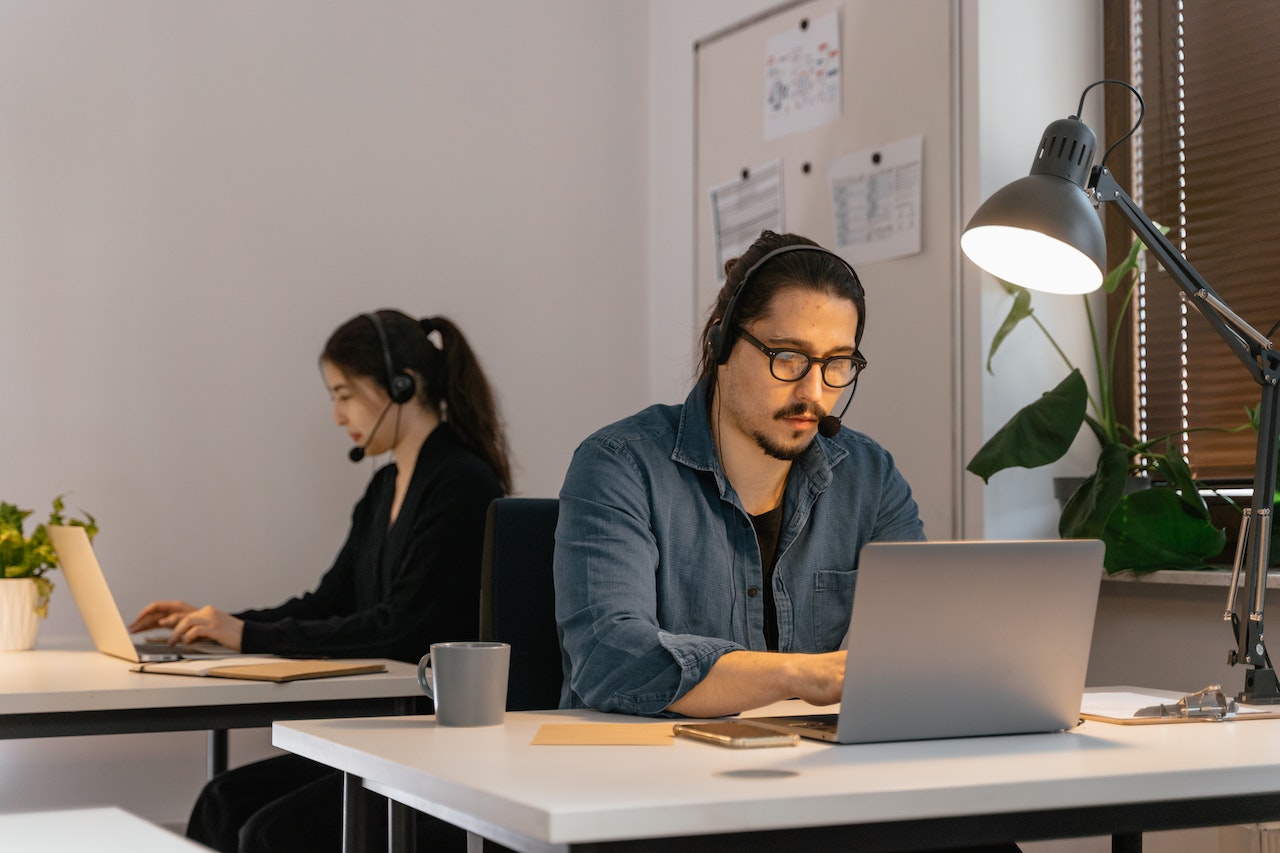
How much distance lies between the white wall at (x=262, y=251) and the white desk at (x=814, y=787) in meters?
1.90

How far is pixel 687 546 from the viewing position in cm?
175

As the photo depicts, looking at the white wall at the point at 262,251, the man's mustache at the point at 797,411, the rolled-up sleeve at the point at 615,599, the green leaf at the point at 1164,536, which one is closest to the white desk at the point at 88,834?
the rolled-up sleeve at the point at 615,599

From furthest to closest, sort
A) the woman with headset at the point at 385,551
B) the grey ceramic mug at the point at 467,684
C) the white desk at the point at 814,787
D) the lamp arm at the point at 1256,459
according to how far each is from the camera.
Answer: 1. the woman with headset at the point at 385,551
2. the lamp arm at the point at 1256,459
3. the grey ceramic mug at the point at 467,684
4. the white desk at the point at 814,787

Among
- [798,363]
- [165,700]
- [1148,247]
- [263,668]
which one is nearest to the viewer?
[1148,247]

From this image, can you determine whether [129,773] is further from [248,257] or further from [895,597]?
[895,597]

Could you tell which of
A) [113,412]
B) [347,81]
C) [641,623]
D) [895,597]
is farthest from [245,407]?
→ [895,597]

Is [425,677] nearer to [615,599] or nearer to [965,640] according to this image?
[615,599]

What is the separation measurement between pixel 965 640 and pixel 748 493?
0.66 metres

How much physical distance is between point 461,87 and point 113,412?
1.16 m

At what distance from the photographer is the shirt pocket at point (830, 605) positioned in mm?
1807

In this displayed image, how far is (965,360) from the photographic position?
8.54 feet

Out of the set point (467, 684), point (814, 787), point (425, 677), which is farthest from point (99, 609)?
point (814, 787)

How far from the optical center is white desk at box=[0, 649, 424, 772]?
185cm

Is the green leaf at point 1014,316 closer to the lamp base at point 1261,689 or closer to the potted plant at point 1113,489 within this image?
the potted plant at point 1113,489
